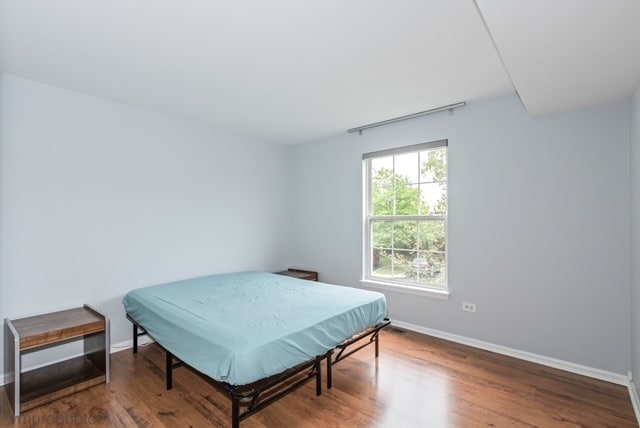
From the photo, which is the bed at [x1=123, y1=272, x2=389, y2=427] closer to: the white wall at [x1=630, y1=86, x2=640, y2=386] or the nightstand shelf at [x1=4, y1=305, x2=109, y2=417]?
the nightstand shelf at [x1=4, y1=305, x2=109, y2=417]

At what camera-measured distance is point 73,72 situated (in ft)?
8.05

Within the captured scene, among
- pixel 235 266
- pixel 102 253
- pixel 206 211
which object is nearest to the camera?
pixel 102 253

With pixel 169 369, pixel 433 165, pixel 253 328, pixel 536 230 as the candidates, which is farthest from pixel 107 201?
pixel 536 230

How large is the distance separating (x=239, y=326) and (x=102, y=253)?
183 cm

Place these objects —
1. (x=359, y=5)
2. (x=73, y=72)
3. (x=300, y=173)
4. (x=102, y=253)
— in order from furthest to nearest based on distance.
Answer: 1. (x=300, y=173)
2. (x=102, y=253)
3. (x=73, y=72)
4. (x=359, y=5)

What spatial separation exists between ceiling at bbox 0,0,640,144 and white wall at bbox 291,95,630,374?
28cm

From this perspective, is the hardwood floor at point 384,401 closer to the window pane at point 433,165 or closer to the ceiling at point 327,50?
the window pane at point 433,165

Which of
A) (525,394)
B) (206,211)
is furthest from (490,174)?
(206,211)

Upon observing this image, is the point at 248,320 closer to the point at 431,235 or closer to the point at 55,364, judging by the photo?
the point at 55,364

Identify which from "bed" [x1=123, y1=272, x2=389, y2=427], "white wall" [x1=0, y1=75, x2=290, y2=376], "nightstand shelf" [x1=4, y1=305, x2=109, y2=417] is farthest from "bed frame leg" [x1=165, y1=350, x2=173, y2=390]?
"white wall" [x1=0, y1=75, x2=290, y2=376]

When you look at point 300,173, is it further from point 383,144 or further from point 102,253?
point 102,253

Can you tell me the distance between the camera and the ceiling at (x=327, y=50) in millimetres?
1648

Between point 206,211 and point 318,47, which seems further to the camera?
point 206,211

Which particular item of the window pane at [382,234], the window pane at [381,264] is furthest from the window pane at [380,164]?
the window pane at [381,264]
